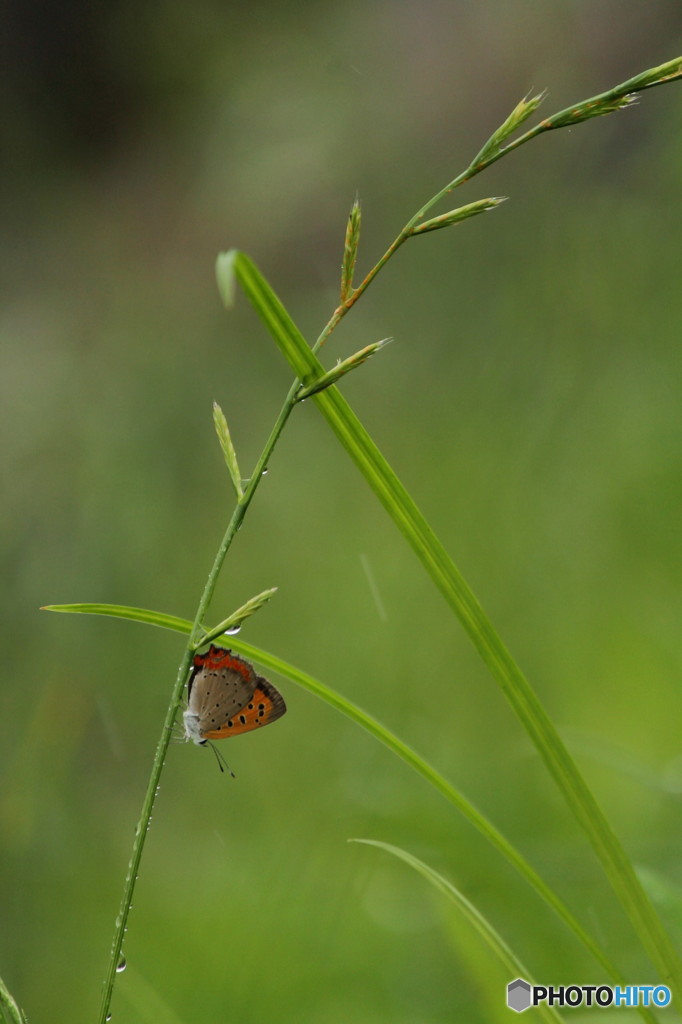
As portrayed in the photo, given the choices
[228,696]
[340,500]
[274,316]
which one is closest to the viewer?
[274,316]

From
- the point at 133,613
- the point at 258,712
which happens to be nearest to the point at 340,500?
the point at 258,712

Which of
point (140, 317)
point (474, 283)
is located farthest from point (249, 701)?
point (140, 317)

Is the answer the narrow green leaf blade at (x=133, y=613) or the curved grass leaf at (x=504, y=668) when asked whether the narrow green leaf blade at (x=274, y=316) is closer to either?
the curved grass leaf at (x=504, y=668)

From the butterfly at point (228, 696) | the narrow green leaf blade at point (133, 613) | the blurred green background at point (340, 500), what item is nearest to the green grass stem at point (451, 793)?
the narrow green leaf blade at point (133, 613)

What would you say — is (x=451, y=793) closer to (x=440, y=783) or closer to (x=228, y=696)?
(x=440, y=783)

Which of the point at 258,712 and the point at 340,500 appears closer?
the point at 258,712

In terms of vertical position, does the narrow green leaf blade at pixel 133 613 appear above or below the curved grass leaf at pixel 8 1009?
above

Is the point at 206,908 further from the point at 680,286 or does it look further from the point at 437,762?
the point at 680,286
